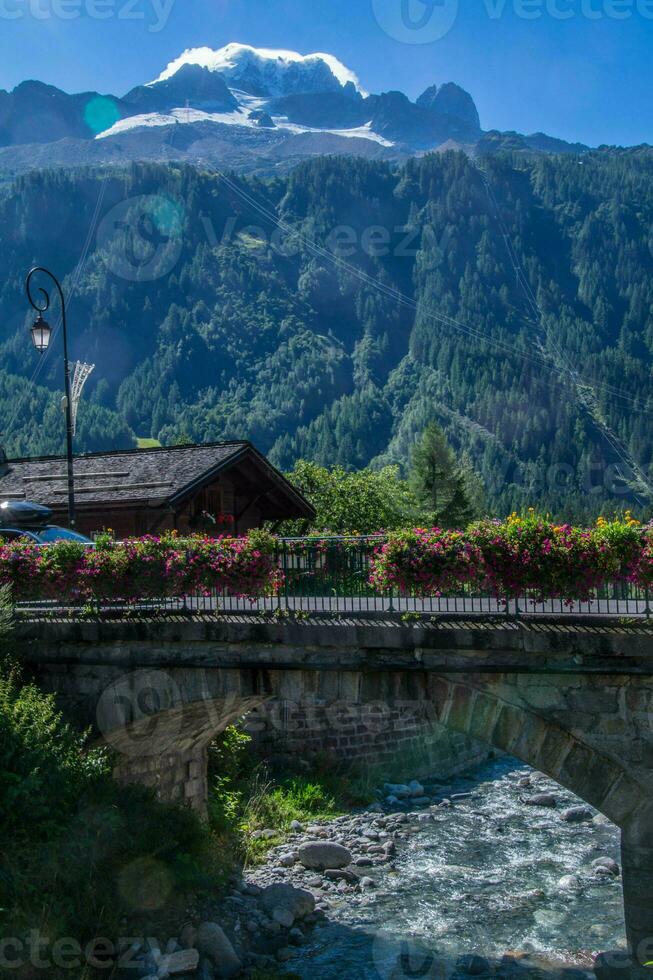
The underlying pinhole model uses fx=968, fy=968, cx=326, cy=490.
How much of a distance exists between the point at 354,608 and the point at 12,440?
5202 inches

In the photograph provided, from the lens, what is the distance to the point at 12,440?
13800 centimetres

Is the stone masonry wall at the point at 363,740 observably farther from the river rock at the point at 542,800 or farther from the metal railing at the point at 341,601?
the metal railing at the point at 341,601

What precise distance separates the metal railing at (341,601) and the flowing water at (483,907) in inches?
214

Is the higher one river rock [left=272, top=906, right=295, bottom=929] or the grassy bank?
the grassy bank

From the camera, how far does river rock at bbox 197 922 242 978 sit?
1430cm

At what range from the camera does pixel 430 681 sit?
42.2 ft

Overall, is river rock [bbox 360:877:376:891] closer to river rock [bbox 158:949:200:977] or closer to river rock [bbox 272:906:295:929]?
river rock [bbox 272:906:295:929]

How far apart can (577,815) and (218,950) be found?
10.6 m

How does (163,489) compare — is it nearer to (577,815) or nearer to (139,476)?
(139,476)

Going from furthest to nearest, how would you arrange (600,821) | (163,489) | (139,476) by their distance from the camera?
(139,476) → (163,489) → (600,821)

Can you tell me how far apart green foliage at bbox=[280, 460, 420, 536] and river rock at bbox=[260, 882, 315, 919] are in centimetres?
2311

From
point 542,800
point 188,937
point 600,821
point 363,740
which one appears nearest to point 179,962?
point 188,937

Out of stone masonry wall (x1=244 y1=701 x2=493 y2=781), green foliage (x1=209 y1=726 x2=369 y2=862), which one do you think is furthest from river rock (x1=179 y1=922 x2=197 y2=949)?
stone masonry wall (x1=244 y1=701 x2=493 y2=781)

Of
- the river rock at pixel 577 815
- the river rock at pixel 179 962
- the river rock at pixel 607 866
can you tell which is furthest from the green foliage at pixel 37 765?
the river rock at pixel 577 815
